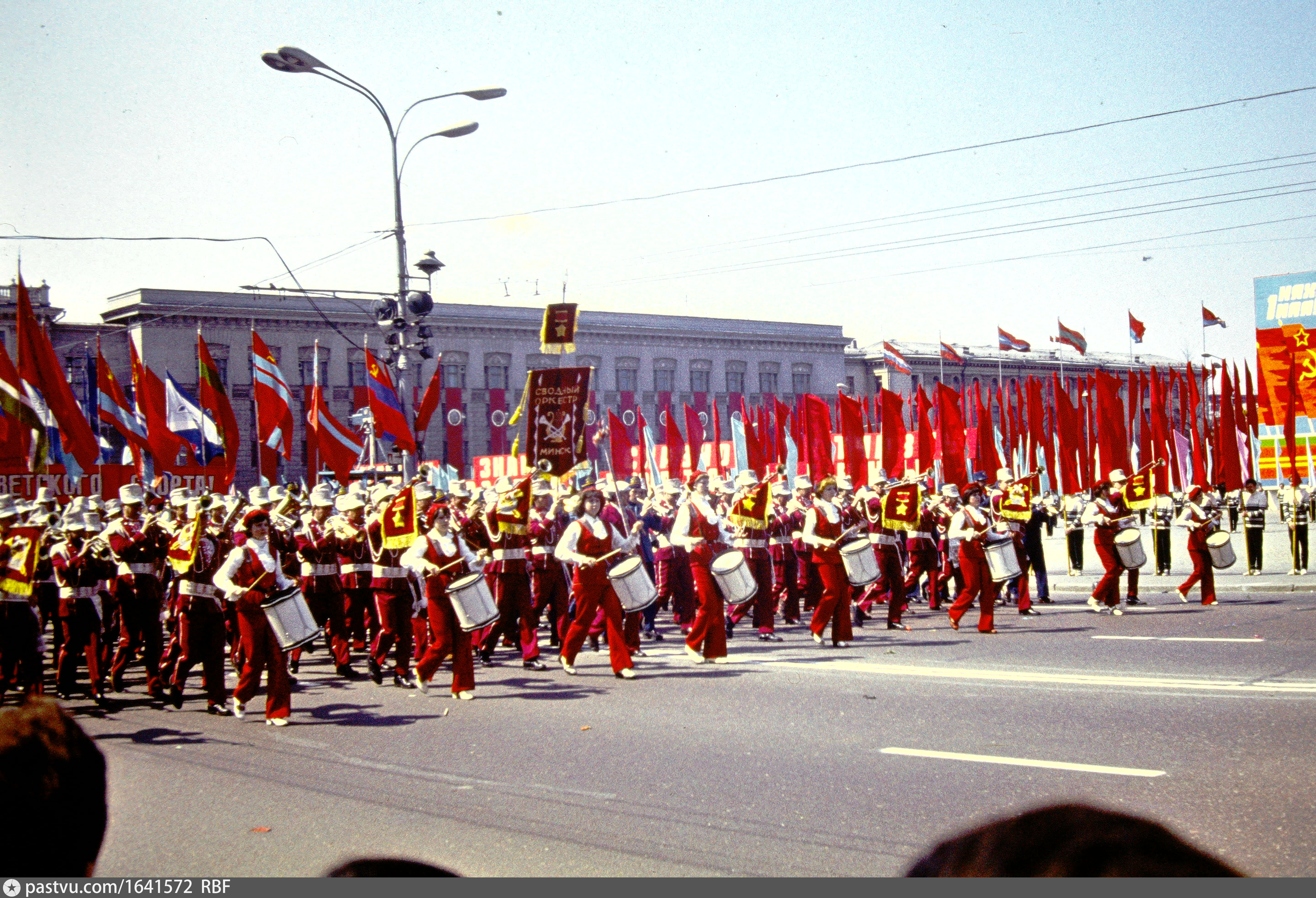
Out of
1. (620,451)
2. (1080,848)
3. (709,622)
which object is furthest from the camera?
(620,451)

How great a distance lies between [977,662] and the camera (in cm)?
1288

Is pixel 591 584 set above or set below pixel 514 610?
above

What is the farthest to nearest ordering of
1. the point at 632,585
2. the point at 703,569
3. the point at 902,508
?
the point at 902,508, the point at 703,569, the point at 632,585

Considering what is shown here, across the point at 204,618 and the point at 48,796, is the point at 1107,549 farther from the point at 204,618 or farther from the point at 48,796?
the point at 48,796

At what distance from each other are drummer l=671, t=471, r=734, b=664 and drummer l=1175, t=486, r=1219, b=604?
25.0 feet

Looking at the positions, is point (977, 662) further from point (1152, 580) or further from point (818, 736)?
point (1152, 580)

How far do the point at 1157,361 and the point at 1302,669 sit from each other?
285 ft

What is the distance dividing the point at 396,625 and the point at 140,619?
9.14ft

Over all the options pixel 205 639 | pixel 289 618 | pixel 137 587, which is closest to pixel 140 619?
pixel 137 587

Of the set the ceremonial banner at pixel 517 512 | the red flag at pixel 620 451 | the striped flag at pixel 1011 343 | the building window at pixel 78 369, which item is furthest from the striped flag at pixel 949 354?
the ceremonial banner at pixel 517 512

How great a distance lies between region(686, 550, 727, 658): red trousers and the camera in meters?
13.5

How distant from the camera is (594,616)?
13.0 m
